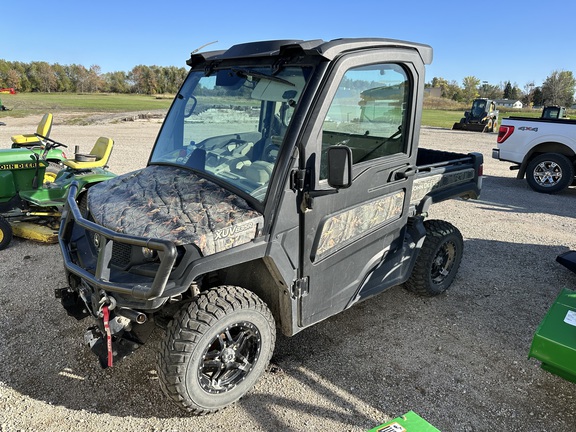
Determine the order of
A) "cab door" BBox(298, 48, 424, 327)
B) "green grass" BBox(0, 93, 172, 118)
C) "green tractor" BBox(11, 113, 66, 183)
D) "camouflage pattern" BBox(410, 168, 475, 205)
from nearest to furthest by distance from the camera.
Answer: "cab door" BBox(298, 48, 424, 327) → "camouflage pattern" BBox(410, 168, 475, 205) → "green tractor" BBox(11, 113, 66, 183) → "green grass" BBox(0, 93, 172, 118)

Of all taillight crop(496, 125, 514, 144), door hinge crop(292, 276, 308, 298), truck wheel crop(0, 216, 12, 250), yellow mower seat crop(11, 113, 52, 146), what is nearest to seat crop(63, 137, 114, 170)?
yellow mower seat crop(11, 113, 52, 146)

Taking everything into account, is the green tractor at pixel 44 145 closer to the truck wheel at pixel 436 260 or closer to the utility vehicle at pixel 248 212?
the utility vehicle at pixel 248 212

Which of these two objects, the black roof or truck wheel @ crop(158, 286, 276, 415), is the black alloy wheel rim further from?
the black roof

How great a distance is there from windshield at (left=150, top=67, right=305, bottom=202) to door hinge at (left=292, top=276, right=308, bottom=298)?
64cm

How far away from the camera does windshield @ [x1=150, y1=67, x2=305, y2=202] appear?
2.73m

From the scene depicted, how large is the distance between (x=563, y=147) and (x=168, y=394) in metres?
9.89

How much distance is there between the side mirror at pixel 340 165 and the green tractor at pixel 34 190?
395cm

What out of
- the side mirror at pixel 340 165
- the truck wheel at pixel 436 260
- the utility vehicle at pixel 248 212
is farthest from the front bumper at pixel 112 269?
the truck wheel at pixel 436 260

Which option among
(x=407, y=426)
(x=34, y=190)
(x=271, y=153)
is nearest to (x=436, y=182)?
(x=271, y=153)

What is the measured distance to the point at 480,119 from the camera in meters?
27.2

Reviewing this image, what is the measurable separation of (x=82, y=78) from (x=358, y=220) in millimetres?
81613

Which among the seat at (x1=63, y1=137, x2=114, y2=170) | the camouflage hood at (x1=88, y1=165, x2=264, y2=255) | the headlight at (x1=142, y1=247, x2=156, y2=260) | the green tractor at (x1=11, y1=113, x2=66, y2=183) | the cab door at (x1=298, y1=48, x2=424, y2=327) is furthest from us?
the green tractor at (x1=11, y1=113, x2=66, y2=183)

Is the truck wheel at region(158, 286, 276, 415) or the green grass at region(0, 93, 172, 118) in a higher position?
the green grass at region(0, 93, 172, 118)

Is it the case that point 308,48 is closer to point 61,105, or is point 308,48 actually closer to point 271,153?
point 271,153
